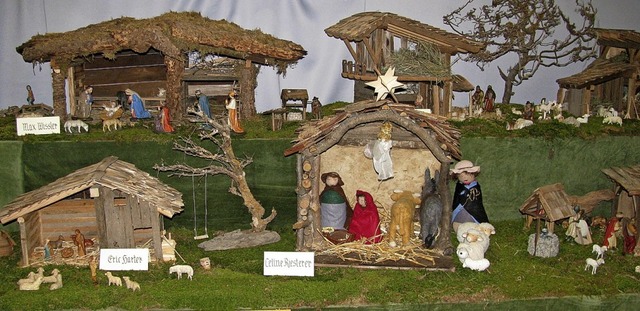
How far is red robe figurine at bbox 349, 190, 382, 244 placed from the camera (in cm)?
728

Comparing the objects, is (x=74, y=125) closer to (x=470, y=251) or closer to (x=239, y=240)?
(x=239, y=240)

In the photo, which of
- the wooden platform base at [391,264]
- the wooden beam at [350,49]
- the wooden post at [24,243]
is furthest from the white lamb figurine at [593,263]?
the wooden post at [24,243]

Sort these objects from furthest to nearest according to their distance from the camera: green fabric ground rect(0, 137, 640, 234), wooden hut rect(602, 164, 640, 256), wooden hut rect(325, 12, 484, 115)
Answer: wooden hut rect(325, 12, 484, 115) < green fabric ground rect(0, 137, 640, 234) < wooden hut rect(602, 164, 640, 256)

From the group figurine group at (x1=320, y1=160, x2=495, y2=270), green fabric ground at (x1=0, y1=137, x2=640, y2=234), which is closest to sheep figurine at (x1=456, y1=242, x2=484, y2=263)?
figurine group at (x1=320, y1=160, x2=495, y2=270)

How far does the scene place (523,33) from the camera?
848cm

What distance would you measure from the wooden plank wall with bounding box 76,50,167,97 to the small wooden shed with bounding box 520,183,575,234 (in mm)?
5057

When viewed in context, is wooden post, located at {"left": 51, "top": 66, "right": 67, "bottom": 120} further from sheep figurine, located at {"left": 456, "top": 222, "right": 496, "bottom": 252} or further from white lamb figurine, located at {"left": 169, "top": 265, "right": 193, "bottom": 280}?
sheep figurine, located at {"left": 456, "top": 222, "right": 496, "bottom": 252}

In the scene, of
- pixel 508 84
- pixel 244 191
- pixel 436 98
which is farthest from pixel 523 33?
pixel 244 191

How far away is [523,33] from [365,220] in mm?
3512

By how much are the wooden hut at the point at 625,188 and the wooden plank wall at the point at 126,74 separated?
19.6ft

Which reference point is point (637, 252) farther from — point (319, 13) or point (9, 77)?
point (9, 77)

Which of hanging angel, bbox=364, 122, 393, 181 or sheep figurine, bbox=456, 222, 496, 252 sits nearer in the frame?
sheep figurine, bbox=456, 222, 496, 252

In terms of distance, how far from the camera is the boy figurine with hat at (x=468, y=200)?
747cm

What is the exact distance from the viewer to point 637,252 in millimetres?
7117
